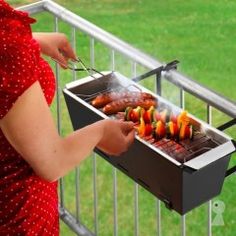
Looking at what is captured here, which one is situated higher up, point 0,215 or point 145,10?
point 0,215

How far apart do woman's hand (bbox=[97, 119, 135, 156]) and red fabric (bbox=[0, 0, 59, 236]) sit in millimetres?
191

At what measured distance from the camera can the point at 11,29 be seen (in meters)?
2.11

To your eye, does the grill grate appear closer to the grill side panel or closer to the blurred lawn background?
the grill side panel

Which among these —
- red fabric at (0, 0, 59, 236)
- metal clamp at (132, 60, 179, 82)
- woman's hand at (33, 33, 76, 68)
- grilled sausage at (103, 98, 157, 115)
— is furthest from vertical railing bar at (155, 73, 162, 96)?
red fabric at (0, 0, 59, 236)

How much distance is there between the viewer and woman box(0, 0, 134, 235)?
207cm

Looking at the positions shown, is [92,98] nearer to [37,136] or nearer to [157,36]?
[37,136]

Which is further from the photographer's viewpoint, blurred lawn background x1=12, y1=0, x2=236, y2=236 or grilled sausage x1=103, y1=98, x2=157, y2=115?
blurred lawn background x1=12, y1=0, x2=236, y2=236

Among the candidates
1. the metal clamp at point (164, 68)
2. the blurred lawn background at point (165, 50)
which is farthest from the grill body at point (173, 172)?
the blurred lawn background at point (165, 50)

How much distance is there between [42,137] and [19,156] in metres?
0.25

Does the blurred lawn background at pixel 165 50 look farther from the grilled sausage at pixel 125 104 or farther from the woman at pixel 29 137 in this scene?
the woman at pixel 29 137

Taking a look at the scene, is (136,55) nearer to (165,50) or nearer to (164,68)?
(164,68)

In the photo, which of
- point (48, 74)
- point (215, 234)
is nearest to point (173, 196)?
point (48, 74)

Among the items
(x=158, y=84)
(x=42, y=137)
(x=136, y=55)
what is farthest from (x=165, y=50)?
(x=42, y=137)

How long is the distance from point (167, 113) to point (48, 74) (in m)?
0.38
